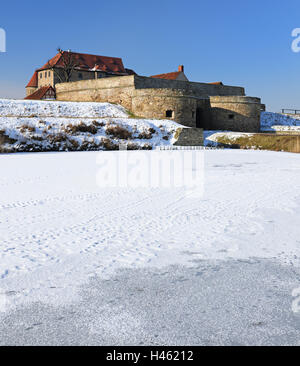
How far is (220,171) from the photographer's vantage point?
11.1 m

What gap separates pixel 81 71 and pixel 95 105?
2155 centimetres

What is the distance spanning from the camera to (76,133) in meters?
21.5

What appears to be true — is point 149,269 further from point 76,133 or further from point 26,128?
point 76,133

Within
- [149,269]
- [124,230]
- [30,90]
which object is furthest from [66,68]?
[149,269]

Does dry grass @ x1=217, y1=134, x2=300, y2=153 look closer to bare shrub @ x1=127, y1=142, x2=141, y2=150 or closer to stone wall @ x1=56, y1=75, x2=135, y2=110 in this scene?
bare shrub @ x1=127, y1=142, x2=141, y2=150

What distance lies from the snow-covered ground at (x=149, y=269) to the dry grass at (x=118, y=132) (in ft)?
51.9

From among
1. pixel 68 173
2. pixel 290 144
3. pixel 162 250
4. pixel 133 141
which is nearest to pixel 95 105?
pixel 133 141

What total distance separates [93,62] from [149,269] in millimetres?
53194

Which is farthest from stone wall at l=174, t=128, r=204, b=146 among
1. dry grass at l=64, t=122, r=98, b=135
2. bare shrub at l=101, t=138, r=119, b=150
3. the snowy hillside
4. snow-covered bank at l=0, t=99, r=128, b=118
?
snow-covered bank at l=0, t=99, r=128, b=118

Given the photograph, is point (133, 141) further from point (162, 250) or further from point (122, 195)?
point (162, 250)

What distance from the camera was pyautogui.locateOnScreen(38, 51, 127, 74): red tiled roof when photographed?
2005 inches

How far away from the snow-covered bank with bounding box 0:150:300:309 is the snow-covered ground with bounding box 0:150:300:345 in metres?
0.02
